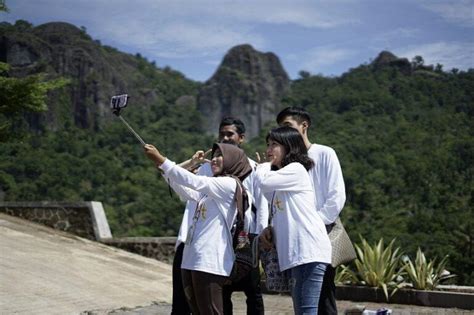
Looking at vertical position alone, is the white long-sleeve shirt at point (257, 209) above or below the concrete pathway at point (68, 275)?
above

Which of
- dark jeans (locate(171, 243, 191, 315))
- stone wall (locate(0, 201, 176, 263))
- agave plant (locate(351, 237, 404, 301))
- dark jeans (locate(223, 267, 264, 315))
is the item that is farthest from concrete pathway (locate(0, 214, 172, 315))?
dark jeans (locate(223, 267, 264, 315))

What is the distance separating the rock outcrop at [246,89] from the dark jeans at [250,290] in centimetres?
7647

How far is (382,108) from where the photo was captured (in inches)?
2557

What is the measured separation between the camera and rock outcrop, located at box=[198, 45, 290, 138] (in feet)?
281

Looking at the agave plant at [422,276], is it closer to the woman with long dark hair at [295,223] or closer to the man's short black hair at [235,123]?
the man's short black hair at [235,123]

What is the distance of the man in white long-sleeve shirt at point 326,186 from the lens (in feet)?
13.9

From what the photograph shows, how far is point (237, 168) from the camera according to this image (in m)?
4.25

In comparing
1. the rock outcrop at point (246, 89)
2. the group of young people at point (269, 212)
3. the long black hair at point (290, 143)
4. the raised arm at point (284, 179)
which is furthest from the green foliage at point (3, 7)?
the rock outcrop at point (246, 89)

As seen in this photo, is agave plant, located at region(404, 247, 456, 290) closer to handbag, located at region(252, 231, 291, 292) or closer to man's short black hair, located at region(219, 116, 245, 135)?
man's short black hair, located at region(219, 116, 245, 135)

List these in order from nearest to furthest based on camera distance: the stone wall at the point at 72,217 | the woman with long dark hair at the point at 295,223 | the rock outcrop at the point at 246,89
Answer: the woman with long dark hair at the point at 295,223, the stone wall at the point at 72,217, the rock outcrop at the point at 246,89

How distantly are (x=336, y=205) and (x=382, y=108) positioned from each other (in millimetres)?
62307

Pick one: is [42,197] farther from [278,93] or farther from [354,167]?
[278,93]

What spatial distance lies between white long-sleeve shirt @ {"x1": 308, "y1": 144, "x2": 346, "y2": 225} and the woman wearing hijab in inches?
19.3

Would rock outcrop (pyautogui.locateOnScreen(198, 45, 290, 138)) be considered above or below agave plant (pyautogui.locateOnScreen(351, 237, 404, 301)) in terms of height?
above
